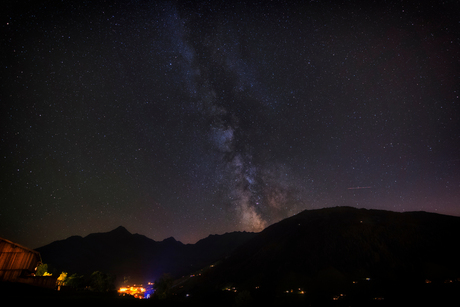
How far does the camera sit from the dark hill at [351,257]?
101438 millimetres

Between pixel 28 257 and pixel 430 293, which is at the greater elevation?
pixel 28 257

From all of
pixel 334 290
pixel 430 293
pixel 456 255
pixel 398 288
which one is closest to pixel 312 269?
pixel 334 290

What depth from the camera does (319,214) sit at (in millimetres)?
188375

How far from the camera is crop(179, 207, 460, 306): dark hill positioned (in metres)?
101

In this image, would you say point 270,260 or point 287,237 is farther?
point 287,237

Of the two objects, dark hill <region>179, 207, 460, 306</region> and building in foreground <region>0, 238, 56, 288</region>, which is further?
dark hill <region>179, 207, 460, 306</region>

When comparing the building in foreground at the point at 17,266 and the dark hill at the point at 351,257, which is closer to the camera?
the building in foreground at the point at 17,266

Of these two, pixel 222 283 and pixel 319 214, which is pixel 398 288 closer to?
pixel 222 283

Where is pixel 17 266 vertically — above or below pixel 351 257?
below

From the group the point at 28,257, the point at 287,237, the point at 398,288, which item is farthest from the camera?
the point at 287,237

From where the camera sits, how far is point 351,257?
4835 inches

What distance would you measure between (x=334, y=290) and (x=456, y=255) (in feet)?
208

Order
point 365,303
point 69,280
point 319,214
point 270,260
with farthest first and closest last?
point 319,214 → point 270,260 → point 365,303 → point 69,280

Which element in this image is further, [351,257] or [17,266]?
[351,257]
